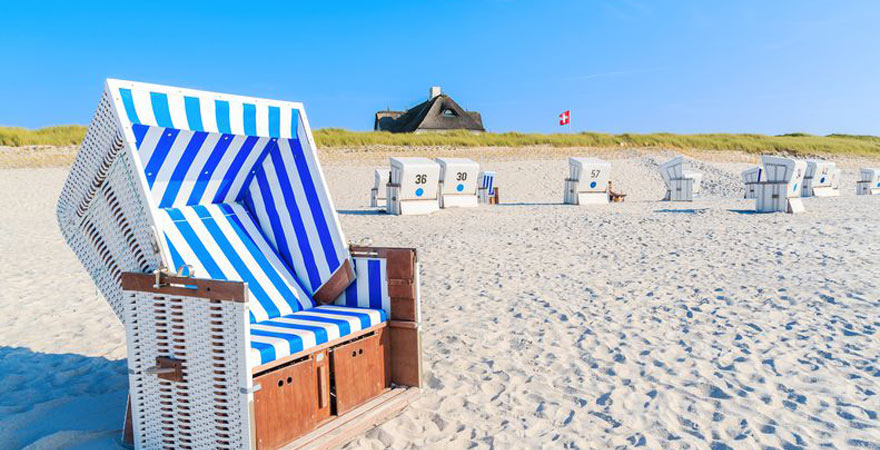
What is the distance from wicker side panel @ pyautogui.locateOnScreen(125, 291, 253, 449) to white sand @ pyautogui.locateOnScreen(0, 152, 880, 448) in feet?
1.51

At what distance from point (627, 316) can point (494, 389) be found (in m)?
1.82

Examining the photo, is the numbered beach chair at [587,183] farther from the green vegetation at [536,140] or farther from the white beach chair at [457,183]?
the green vegetation at [536,140]

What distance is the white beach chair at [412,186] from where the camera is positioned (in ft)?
45.3

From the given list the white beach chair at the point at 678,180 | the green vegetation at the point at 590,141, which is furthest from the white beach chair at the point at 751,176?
the green vegetation at the point at 590,141

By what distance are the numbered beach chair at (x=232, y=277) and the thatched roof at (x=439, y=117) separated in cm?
3636

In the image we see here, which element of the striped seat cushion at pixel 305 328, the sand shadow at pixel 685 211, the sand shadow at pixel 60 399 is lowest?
the sand shadow at pixel 60 399

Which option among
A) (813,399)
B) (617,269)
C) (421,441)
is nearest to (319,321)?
(421,441)

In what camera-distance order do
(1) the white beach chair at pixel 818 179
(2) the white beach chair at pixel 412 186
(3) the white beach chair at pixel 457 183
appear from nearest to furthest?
(2) the white beach chair at pixel 412 186 < (3) the white beach chair at pixel 457 183 < (1) the white beach chair at pixel 818 179

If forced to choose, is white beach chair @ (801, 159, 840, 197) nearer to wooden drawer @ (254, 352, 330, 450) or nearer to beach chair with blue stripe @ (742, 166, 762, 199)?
beach chair with blue stripe @ (742, 166, 762, 199)

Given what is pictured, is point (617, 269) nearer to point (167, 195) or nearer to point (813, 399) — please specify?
point (813, 399)

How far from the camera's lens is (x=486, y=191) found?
18.1 meters

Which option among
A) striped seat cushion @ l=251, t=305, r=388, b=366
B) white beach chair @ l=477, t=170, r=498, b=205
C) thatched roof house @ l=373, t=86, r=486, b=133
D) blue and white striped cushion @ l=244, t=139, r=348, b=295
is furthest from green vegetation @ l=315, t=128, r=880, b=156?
striped seat cushion @ l=251, t=305, r=388, b=366

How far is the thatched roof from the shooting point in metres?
40.7

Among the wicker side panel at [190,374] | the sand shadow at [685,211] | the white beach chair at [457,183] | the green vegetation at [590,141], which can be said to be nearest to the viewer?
the wicker side panel at [190,374]
